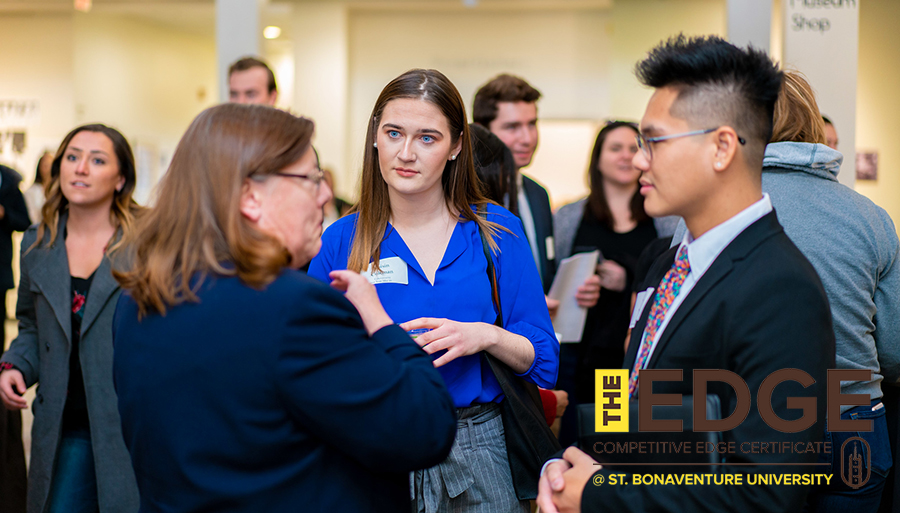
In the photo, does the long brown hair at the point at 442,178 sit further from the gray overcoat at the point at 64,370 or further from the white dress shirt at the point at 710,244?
the gray overcoat at the point at 64,370

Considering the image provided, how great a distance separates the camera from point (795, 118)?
180 centimetres

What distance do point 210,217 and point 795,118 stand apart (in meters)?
1.52

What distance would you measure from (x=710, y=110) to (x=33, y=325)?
8.45 feet

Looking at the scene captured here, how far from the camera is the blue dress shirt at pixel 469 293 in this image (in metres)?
1.73

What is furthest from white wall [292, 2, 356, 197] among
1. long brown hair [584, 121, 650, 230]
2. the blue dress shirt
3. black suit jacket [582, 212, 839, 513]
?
black suit jacket [582, 212, 839, 513]

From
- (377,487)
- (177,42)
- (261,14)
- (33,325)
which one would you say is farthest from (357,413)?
(177,42)

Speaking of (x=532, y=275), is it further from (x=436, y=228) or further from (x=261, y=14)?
(x=261, y=14)

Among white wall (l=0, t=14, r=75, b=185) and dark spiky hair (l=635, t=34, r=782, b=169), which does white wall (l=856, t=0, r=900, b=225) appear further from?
white wall (l=0, t=14, r=75, b=185)

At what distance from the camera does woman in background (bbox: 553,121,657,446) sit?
3094 mm

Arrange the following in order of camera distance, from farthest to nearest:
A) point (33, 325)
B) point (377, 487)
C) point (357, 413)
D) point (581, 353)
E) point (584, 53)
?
point (584, 53) < point (581, 353) < point (33, 325) < point (377, 487) < point (357, 413)

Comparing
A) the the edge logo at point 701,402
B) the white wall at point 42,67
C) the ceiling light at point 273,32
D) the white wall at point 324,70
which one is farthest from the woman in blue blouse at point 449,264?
the white wall at point 42,67

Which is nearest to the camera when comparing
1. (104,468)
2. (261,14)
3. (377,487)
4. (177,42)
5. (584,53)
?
(377,487)

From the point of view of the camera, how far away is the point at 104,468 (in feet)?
7.66

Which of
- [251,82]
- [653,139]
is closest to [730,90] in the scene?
[653,139]
